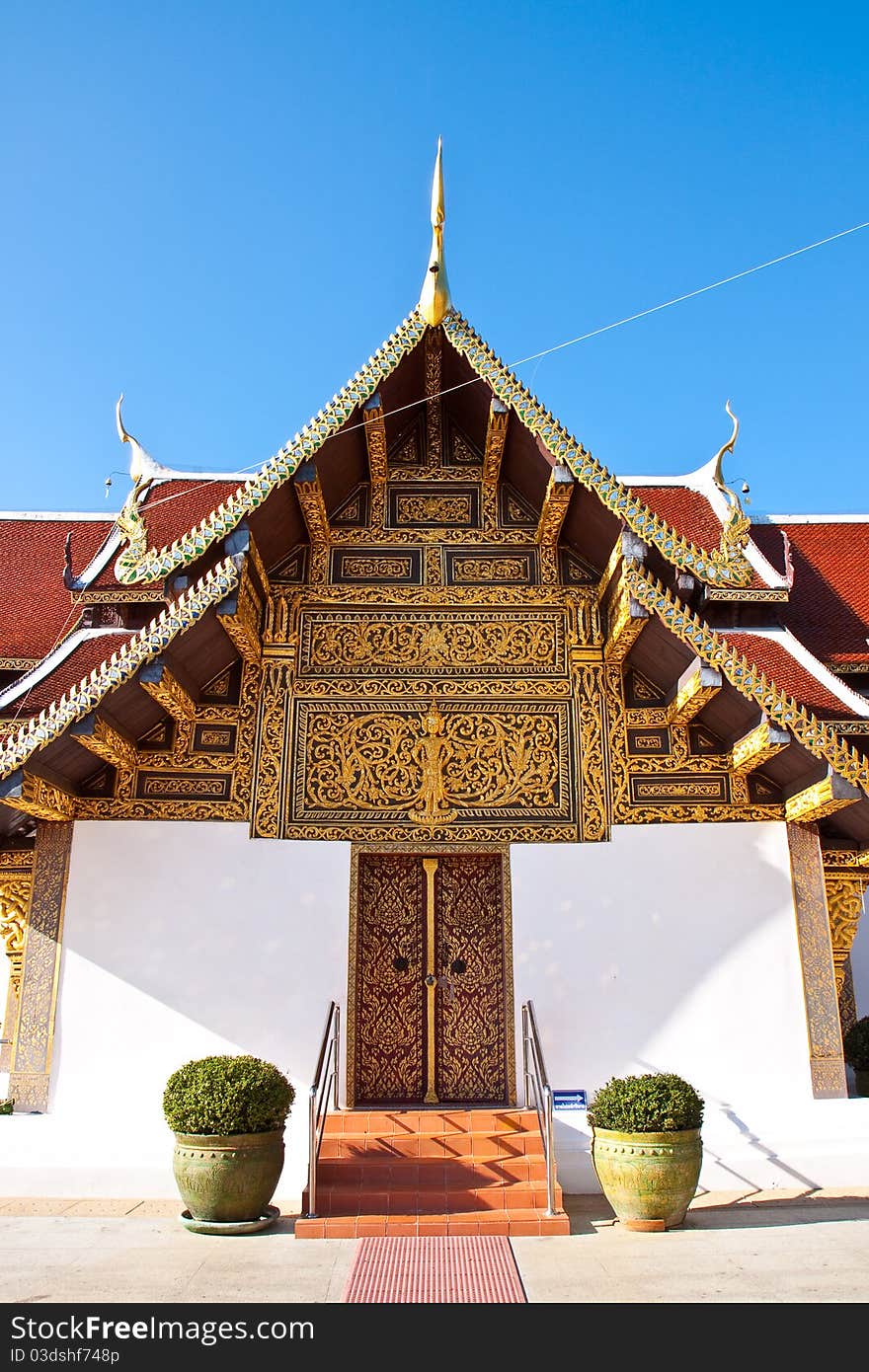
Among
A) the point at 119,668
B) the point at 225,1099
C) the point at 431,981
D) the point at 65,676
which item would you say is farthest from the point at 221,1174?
the point at 65,676

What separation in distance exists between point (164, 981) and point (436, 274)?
4.51 meters

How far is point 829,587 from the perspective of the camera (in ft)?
28.5

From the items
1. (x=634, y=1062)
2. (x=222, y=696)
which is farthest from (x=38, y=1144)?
(x=634, y=1062)

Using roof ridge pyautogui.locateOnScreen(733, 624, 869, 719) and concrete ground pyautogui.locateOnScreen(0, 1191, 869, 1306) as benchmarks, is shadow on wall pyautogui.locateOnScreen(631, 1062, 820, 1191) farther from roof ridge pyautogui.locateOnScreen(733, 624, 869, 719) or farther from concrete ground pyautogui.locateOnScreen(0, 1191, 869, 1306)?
roof ridge pyautogui.locateOnScreen(733, 624, 869, 719)

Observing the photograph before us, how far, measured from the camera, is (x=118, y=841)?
632cm

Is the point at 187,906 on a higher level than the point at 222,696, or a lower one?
lower

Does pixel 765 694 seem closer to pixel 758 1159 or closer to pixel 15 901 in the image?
pixel 758 1159

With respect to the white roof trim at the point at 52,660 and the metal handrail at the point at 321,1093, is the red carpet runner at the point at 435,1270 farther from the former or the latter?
the white roof trim at the point at 52,660

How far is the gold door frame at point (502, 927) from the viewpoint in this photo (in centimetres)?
609

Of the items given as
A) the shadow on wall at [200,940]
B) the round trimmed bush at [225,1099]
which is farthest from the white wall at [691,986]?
the round trimmed bush at [225,1099]

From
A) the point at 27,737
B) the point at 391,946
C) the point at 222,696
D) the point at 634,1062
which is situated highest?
the point at 222,696

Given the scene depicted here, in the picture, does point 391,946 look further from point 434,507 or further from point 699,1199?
point 434,507

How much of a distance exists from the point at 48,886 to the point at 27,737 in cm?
123

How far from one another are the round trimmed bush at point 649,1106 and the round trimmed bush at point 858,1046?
3.45m
